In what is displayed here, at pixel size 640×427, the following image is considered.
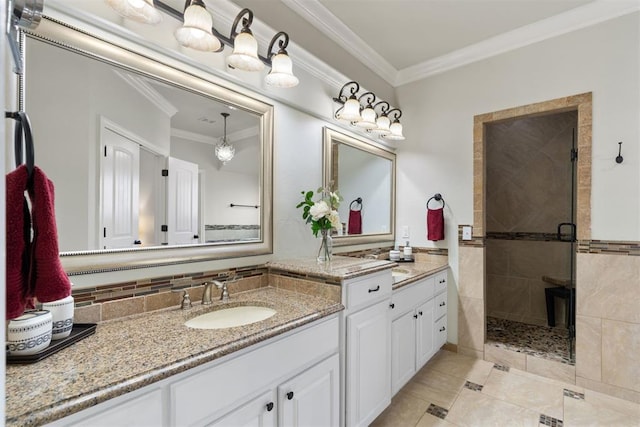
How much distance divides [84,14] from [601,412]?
3.48 metres

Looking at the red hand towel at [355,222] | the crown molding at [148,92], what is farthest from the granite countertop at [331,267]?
the crown molding at [148,92]

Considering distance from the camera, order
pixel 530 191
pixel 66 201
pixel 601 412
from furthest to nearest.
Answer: pixel 530 191, pixel 601 412, pixel 66 201

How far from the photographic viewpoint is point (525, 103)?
2469 mm

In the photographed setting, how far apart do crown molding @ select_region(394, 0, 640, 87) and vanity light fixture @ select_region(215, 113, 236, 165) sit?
2.14m

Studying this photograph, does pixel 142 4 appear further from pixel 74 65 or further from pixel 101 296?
pixel 101 296

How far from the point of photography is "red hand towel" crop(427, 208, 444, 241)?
2.77 meters

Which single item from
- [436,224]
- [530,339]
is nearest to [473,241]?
[436,224]

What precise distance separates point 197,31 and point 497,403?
2.80m

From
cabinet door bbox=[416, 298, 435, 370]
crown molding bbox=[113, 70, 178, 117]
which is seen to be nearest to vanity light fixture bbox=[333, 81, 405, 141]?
crown molding bbox=[113, 70, 178, 117]

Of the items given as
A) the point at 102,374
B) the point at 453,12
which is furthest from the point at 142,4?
the point at 453,12

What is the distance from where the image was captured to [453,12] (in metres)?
2.22

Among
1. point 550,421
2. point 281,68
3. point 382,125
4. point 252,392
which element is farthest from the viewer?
point 382,125

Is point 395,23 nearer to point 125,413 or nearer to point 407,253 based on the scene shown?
point 407,253

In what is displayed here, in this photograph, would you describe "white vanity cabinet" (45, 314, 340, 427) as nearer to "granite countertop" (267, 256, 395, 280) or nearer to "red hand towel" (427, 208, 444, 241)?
"granite countertop" (267, 256, 395, 280)
